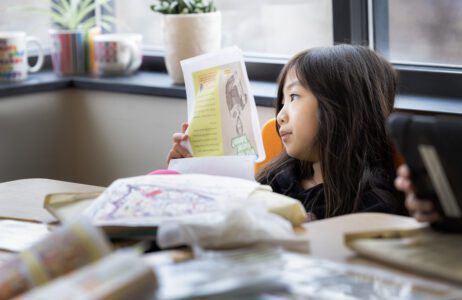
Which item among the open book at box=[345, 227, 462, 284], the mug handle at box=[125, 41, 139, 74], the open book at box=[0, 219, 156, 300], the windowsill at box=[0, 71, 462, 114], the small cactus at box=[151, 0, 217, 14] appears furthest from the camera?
the mug handle at box=[125, 41, 139, 74]

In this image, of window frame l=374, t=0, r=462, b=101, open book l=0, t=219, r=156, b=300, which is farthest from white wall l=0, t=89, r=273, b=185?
open book l=0, t=219, r=156, b=300

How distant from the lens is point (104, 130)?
294 cm

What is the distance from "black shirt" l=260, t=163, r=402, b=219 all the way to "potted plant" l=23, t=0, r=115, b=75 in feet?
4.26

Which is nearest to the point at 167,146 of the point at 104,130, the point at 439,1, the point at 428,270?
the point at 104,130

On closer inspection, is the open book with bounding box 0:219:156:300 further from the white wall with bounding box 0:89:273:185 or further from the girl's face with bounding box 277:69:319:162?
the white wall with bounding box 0:89:273:185

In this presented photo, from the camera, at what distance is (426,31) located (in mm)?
2293

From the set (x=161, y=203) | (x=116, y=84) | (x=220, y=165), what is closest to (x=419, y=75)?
(x=220, y=165)

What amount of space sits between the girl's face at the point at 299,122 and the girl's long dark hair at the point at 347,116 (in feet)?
0.05

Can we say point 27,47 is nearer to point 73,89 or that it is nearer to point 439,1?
point 73,89

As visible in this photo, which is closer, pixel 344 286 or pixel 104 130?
pixel 344 286

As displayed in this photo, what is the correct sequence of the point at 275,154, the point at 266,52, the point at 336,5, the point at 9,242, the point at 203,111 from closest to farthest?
the point at 9,242 → the point at 203,111 → the point at 275,154 → the point at 336,5 → the point at 266,52

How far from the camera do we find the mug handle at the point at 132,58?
2.89m

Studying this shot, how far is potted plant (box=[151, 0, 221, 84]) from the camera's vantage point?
2.59m

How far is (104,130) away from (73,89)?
0.60ft
